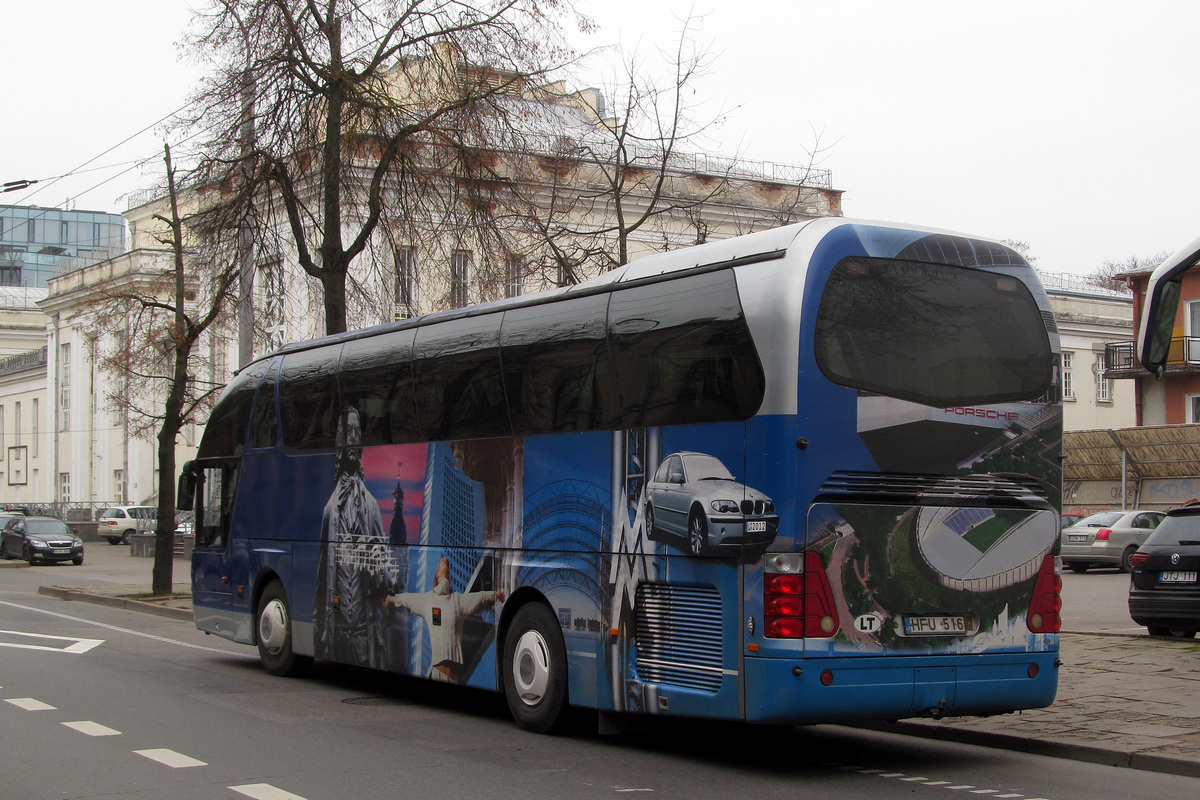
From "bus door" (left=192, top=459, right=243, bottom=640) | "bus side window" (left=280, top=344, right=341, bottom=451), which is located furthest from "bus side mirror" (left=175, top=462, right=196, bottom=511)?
"bus side window" (left=280, top=344, right=341, bottom=451)

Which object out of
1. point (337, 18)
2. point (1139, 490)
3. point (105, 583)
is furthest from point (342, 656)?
point (1139, 490)

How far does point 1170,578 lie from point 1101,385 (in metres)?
51.1

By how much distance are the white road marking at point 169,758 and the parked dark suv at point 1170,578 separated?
1164 cm

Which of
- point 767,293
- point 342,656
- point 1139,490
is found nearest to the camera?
point 767,293

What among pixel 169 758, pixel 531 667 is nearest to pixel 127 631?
pixel 531 667

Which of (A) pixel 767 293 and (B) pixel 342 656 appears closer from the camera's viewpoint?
(A) pixel 767 293

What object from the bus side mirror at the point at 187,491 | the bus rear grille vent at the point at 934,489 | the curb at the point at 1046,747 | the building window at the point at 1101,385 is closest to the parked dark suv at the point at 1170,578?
the curb at the point at 1046,747

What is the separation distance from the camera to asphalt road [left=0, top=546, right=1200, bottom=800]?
8.26 meters

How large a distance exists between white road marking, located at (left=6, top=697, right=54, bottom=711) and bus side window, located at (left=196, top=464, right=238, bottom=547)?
164 inches

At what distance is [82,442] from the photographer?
2837 inches

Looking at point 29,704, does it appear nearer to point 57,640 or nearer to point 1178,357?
point 57,640

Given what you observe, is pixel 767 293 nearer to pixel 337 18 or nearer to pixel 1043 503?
pixel 1043 503

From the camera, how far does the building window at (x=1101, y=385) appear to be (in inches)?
2504

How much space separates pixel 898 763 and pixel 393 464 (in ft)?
17.6
